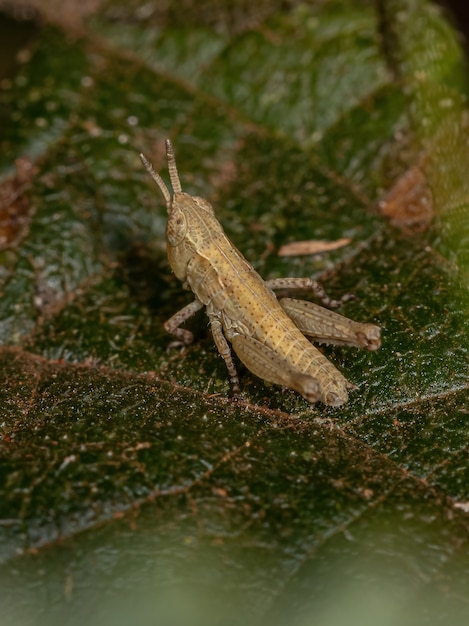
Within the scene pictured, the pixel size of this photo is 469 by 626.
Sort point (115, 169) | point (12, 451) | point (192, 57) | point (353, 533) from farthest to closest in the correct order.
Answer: point (192, 57) < point (115, 169) < point (12, 451) < point (353, 533)

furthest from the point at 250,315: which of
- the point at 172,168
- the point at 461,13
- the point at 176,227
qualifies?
the point at 461,13

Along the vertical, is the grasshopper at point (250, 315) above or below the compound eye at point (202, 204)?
below

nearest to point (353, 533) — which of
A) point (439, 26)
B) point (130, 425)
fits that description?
point (130, 425)

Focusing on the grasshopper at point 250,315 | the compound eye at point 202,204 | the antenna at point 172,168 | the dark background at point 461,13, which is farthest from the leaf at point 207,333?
the dark background at point 461,13

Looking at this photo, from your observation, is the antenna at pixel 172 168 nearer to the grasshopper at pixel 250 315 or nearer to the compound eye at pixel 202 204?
the grasshopper at pixel 250 315

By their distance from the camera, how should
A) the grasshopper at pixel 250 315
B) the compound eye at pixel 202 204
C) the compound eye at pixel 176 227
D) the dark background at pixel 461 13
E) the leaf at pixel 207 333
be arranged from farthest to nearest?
1. the dark background at pixel 461 13
2. the compound eye at pixel 202 204
3. the compound eye at pixel 176 227
4. the grasshopper at pixel 250 315
5. the leaf at pixel 207 333

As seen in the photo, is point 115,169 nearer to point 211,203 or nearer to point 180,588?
point 211,203
